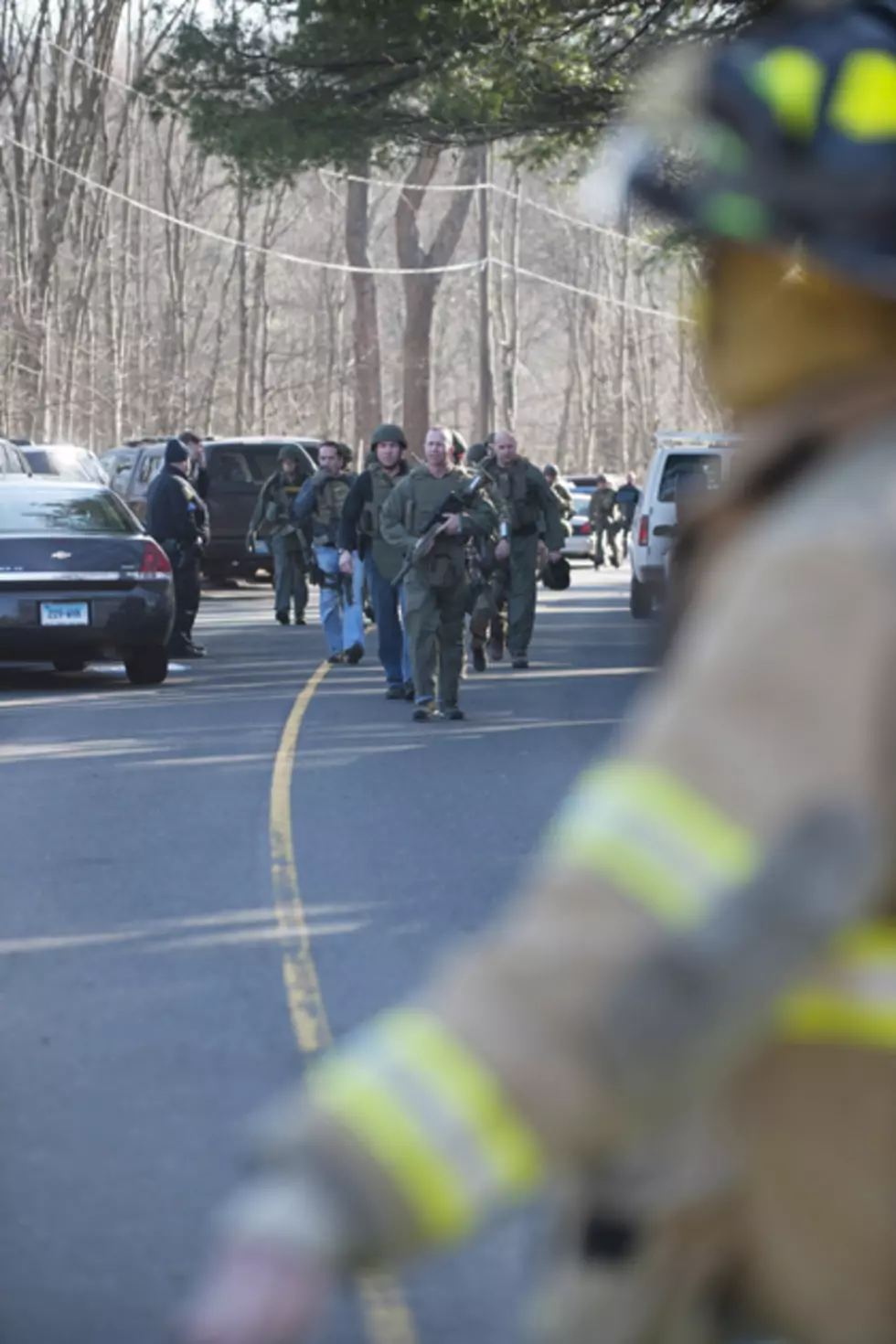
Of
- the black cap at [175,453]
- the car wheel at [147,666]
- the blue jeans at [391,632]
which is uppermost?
the black cap at [175,453]

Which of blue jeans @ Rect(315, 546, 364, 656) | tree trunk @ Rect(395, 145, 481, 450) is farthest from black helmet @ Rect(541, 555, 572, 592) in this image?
tree trunk @ Rect(395, 145, 481, 450)

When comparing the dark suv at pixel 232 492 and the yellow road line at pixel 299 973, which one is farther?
the dark suv at pixel 232 492

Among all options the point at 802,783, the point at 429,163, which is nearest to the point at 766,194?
the point at 802,783

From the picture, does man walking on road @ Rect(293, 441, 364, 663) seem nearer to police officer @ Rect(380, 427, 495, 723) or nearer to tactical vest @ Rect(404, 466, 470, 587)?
tactical vest @ Rect(404, 466, 470, 587)

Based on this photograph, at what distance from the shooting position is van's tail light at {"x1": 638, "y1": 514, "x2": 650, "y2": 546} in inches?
1066

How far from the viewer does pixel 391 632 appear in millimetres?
17922

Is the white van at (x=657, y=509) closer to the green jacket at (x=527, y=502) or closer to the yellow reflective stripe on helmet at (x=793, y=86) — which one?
the green jacket at (x=527, y=502)

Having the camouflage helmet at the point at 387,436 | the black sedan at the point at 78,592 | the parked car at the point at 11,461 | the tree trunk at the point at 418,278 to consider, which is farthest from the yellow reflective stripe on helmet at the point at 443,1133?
the tree trunk at the point at 418,278

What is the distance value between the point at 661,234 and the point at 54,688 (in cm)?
786

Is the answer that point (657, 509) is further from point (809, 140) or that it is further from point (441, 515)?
point (809, 140)

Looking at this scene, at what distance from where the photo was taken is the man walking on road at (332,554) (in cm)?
2077

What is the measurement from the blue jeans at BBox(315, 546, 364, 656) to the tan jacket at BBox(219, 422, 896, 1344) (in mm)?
18813

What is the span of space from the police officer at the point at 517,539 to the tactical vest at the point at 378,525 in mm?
1960

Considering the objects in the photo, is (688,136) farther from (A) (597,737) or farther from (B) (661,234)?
(B) (661,234)
